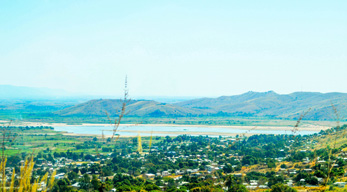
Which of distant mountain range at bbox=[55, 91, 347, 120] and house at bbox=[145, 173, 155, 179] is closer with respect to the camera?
house at bbox=[145, 173, 155, 179]

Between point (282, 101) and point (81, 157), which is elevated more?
point (282, 101)

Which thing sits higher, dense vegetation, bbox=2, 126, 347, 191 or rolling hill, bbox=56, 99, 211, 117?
rolling hill, bbox=56, 99, 211, 117

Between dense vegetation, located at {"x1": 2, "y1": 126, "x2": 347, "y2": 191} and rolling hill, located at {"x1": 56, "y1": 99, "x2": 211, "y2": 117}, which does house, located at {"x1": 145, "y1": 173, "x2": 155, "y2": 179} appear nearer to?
dense vegetation, located at {"x1": 2, "y1": 126, "x2": 347, "y2": 191}

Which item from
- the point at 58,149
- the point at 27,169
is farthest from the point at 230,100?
the point at 27,169

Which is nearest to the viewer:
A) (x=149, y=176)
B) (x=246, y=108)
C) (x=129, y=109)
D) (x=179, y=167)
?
(x=149, y=176)

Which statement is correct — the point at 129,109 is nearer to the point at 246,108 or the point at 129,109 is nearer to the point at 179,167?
the point at 246,108

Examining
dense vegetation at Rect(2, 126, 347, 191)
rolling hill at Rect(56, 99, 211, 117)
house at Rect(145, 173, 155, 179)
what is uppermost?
rolling hill at Rect(56, 99, 211, 117)

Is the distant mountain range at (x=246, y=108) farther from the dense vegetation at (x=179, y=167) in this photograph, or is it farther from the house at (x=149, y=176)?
the house at (x=149, y=176)

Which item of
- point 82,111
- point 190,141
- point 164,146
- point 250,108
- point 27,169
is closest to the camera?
point 27,169

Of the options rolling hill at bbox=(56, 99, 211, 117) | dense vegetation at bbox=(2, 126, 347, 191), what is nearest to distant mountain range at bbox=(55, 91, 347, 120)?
rolling hill at bbox=(56, 99, 211, 117)

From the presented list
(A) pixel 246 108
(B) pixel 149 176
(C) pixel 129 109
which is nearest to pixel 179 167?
(B) pixel 149 176

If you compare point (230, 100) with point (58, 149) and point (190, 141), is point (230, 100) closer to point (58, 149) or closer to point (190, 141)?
point (190, 141)
